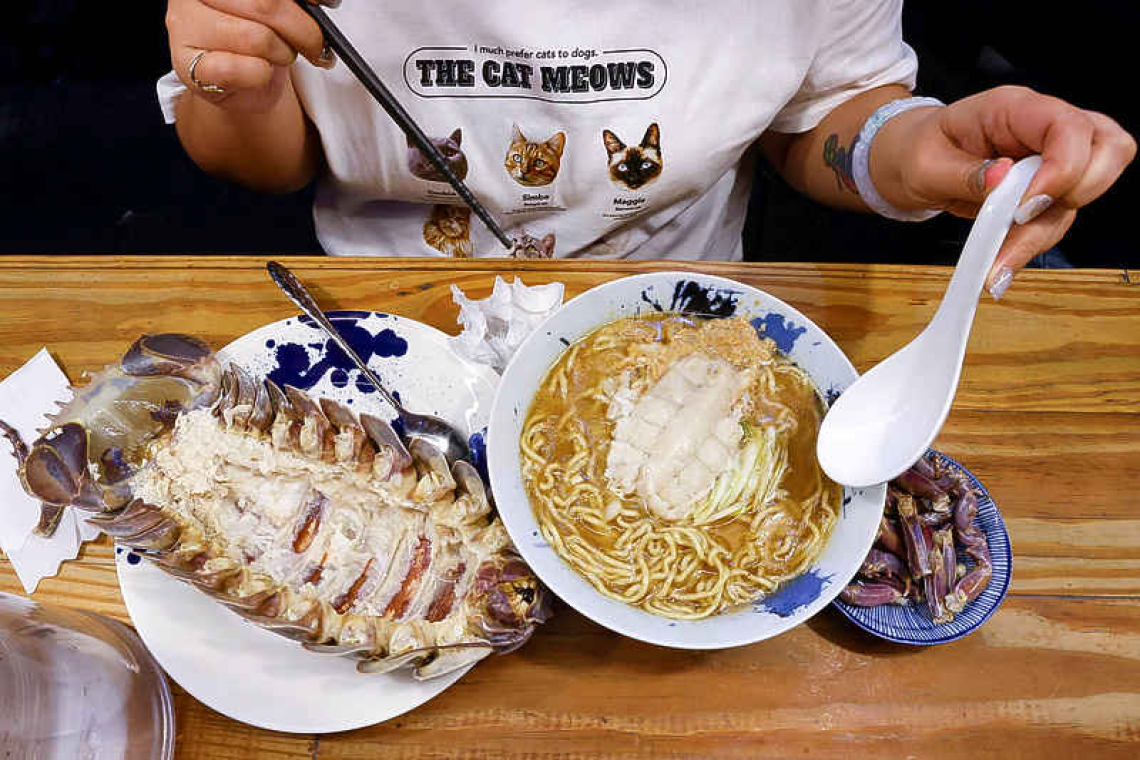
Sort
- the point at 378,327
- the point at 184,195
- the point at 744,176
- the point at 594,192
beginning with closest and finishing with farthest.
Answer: the point at 378,327 → the point at 594,192 → the point at 744,176 → the point at 184,195

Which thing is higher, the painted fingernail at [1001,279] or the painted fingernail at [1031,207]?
the painted fingernail at [1031,207]

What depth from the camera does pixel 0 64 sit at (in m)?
3.00

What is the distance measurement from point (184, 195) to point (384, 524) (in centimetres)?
210

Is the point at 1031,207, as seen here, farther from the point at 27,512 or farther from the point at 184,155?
the point at 184,155

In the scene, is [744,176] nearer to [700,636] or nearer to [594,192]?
[594,192]

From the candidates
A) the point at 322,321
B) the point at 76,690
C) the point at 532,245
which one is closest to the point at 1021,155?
the point at 532,245

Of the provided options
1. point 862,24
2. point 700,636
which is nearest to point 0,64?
point 862,24

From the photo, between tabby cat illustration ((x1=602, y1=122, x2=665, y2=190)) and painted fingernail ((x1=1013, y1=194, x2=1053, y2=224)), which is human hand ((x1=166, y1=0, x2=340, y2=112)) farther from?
painted fingernail ((x1=1013, y1=194, x2=1053, y2=224))

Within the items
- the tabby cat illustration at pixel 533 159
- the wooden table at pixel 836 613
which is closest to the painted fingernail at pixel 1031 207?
the wooden table at pixel 836 613

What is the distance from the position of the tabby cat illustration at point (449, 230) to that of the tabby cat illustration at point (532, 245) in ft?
0.42

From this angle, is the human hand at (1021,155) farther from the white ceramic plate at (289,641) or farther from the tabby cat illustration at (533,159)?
the white ceramic plate at (289,641)

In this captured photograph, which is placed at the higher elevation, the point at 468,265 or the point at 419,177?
the point at 419,177

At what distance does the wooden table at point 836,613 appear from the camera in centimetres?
135

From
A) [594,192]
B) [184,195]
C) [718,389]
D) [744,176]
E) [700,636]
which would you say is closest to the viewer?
[700,636]
